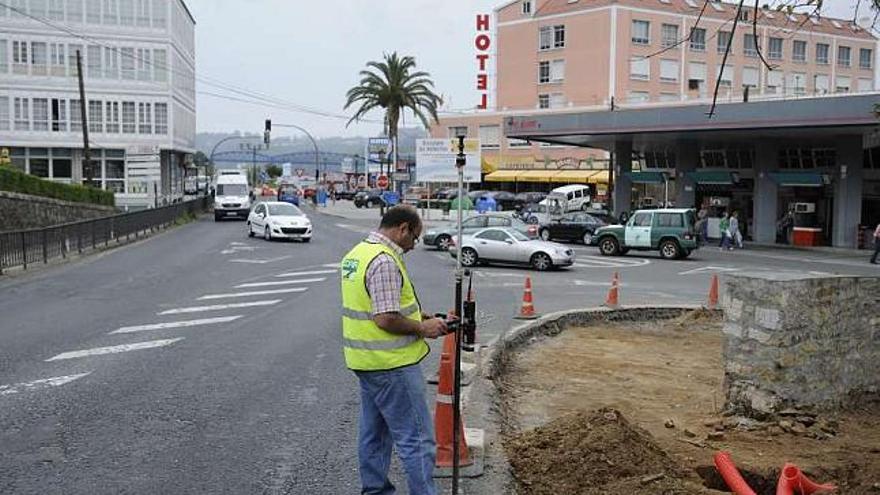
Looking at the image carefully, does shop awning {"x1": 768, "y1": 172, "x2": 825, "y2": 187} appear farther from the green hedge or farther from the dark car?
the dark car

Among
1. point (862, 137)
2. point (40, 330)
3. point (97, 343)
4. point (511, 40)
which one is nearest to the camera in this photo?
point (97, 343)

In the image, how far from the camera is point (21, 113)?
53.7m

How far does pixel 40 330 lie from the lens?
1288 centimetres

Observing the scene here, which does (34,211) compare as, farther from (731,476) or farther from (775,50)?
(775,50)

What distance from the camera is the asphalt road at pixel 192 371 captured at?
6.48 m

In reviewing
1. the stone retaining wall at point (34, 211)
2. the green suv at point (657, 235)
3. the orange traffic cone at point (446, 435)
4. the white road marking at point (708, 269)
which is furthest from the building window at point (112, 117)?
the orange traffic cone at point (446, 435)

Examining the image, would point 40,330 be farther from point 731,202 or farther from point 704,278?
point 731,202

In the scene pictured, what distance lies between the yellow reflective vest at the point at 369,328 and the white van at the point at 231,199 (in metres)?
46.5

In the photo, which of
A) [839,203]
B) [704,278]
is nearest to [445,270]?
[704,278]

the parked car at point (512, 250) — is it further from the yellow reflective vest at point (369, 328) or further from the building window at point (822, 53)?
the building window at point (822, 53)

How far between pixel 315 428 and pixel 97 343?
17.2ft

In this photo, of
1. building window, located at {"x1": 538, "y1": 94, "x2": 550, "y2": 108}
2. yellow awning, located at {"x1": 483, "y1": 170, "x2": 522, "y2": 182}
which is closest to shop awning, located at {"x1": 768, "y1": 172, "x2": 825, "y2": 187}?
yellow awning, located at {"x1": 483, "y1": 170, "x2": 522, "y2": 182}

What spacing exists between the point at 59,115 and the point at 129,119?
13.1 ft

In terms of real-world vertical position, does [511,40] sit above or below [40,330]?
above
